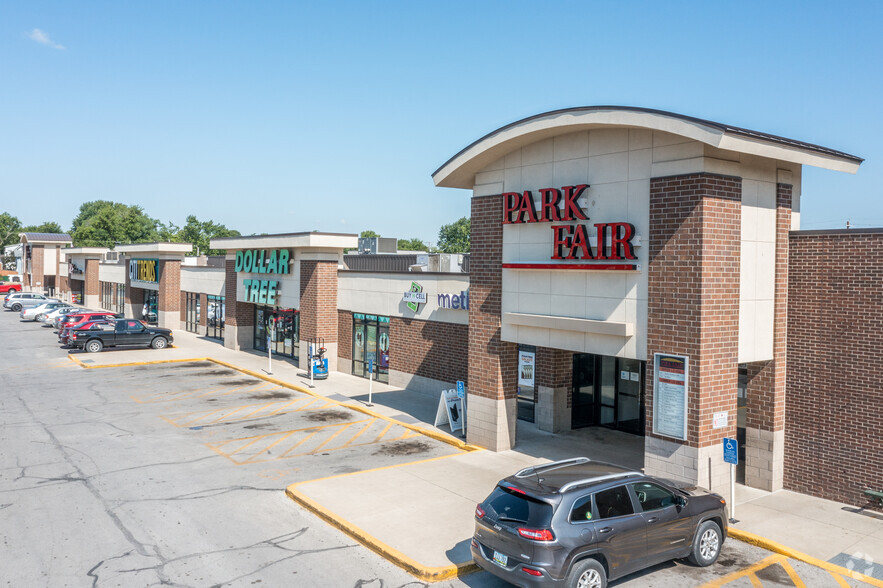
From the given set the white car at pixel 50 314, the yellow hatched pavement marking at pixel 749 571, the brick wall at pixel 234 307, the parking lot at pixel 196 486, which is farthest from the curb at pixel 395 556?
the white car at pixel 50 314

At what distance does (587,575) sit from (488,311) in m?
9.11

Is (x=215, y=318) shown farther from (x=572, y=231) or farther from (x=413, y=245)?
(x=413, y=245)

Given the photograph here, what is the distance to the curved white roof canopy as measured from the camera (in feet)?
39.1

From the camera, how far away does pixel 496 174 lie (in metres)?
17.0

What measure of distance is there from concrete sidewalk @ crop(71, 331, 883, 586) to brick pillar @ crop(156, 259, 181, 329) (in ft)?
103

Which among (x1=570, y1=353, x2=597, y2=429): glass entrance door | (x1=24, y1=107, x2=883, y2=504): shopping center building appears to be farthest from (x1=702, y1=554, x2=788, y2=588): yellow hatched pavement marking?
(x1=570, y1=353, x2=597, y2=429): glass entrance door

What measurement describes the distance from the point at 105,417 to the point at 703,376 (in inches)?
686

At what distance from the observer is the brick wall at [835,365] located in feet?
41.7

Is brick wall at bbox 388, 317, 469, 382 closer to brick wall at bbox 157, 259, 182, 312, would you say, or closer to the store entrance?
the store entrance

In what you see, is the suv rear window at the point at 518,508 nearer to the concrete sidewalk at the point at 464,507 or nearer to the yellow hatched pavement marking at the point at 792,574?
the concrete sidewalk at the point at 464,507

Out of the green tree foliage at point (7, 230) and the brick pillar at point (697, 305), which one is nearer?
the brick pillar at point (697, 305)

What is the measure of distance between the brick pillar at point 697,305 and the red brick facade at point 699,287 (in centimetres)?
2

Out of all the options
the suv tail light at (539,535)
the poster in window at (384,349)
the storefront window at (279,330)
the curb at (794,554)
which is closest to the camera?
the suv tail light at (539,535)

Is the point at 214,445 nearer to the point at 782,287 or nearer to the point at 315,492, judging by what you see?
the point at 315,492
